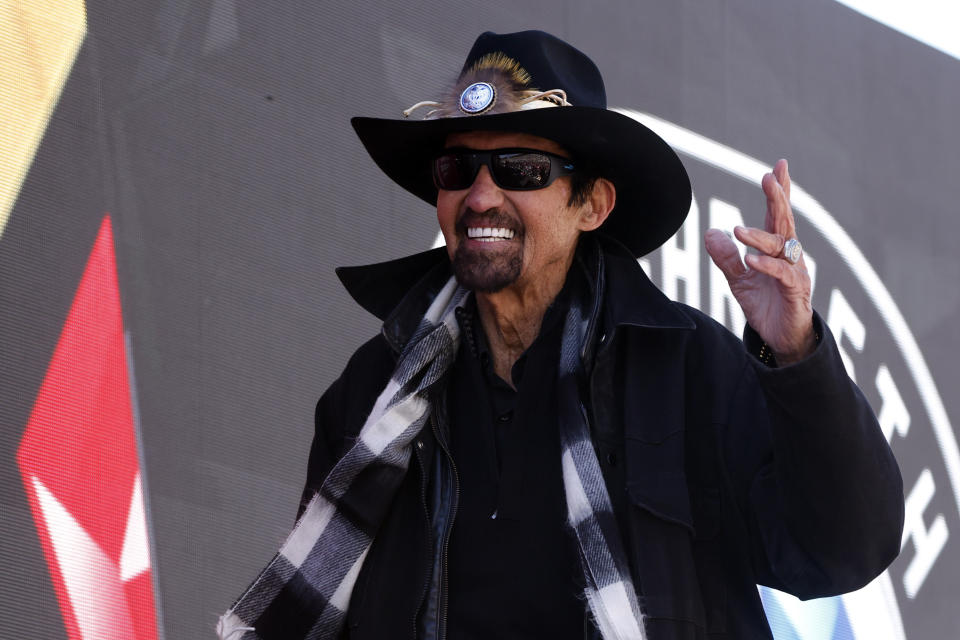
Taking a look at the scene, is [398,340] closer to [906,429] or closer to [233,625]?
[233,625]

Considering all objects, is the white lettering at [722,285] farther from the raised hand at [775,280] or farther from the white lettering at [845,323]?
the raised hand at [775,280]

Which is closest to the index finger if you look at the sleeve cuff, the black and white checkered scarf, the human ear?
the sleeve cuff

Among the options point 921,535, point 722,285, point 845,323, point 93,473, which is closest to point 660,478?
point 93,473

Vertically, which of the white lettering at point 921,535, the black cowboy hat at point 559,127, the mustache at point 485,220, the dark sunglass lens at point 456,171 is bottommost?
the white lettering at point 921,535

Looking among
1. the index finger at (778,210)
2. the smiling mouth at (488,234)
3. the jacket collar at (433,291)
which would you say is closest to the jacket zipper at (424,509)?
the jacket collar at (433,291)

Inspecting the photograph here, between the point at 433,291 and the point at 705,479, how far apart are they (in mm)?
655

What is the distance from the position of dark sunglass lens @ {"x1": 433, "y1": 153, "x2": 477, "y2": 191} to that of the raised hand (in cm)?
52

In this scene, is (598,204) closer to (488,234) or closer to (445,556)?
(488,234)

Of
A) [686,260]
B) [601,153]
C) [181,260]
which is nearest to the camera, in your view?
[601,153]

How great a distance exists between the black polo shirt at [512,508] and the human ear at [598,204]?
20 centimetres

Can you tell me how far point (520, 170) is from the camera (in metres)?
2.21

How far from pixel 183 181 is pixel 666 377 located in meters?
1.35

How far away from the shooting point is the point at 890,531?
5.78 feet

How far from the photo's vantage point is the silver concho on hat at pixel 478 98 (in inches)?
88.0
